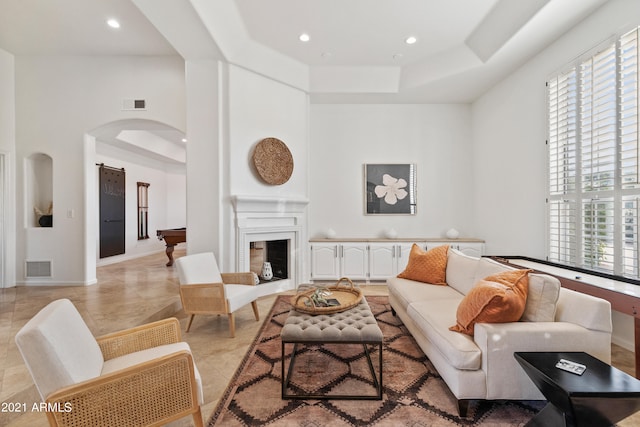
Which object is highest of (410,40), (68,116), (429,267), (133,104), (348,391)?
(410,40)

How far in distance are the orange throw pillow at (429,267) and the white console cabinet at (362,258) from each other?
1348 mm

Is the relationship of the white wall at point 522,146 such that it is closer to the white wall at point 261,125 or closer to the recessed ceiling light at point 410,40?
the recessed ceiling light at point 410,40

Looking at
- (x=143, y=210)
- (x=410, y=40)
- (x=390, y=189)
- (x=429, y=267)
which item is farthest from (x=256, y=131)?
(x=143, y=210)

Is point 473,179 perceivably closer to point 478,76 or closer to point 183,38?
point 478,76

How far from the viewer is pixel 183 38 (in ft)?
10.6

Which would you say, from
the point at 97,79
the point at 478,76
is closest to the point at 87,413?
the point at 97,79

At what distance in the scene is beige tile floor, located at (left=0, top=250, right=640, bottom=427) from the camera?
6.09ft

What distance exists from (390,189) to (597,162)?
9.05ft

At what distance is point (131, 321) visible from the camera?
9.53ft

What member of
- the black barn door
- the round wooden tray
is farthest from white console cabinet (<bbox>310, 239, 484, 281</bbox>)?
the black barn door

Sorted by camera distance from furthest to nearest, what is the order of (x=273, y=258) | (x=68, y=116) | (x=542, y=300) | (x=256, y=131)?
1. (x=273, y=258)
2. (x=68, y=116)
3. (x=256, y=131)
4. (x=542, y=300)

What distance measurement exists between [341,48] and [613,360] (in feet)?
14.6

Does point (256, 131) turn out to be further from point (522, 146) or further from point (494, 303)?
point (522, 146)

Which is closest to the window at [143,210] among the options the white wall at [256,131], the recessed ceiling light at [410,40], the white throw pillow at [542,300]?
the white wall at [256,131]
